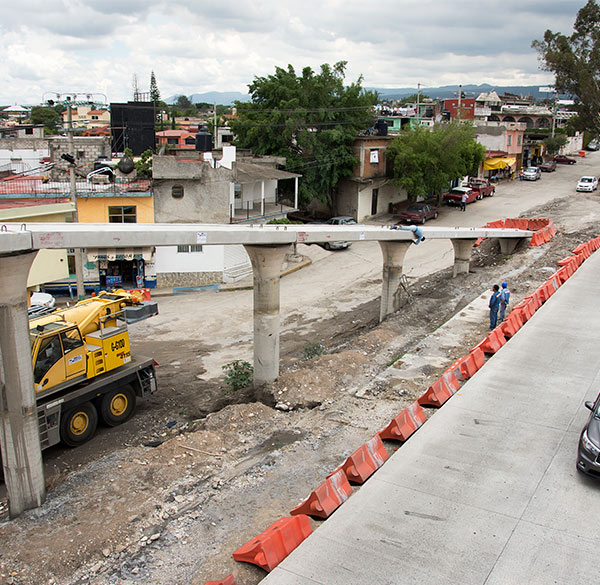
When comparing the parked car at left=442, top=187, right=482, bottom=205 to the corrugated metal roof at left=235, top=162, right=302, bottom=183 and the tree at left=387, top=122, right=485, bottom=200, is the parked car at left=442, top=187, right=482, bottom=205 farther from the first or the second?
the corrugated metal roof at left=235, top=162, right=302, bottom=183

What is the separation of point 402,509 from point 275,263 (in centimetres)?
985

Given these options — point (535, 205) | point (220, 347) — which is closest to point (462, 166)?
point (535, 205)

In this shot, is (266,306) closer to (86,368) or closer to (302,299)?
(86,368)

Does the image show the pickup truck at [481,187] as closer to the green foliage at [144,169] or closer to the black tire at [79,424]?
the green foliage at [144,169]

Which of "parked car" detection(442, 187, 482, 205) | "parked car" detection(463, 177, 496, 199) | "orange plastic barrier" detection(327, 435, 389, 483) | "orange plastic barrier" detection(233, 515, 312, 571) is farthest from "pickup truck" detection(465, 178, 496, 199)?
"orange plastic barrier" detection(233, 515, 312, 571)

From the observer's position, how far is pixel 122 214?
33594mm

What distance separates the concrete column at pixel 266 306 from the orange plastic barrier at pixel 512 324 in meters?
6.98

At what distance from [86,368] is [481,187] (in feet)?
154

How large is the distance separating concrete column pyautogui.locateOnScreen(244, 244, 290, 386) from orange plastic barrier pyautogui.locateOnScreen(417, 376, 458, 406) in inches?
224

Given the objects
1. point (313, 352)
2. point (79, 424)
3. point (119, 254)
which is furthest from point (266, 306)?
point (119, 254)

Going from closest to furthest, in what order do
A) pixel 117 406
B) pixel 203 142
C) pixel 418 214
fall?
pixel 117 406
pixel 203 142
pixel 418 214

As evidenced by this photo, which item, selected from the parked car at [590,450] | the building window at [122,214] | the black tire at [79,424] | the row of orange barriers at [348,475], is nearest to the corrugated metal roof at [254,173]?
the building window at [122,214]

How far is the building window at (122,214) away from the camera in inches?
1321

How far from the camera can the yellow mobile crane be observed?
1480 cm
